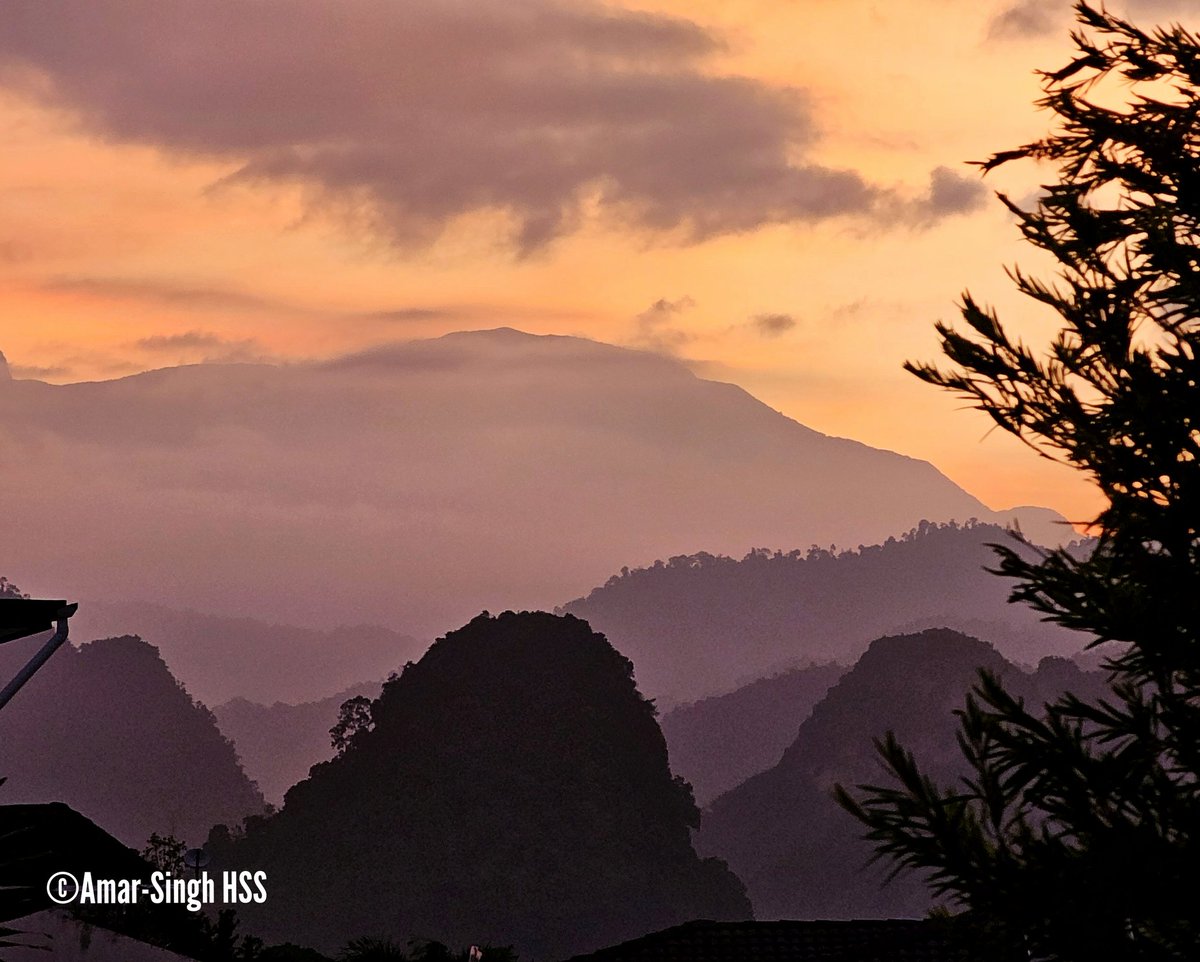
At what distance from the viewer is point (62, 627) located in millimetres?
11555

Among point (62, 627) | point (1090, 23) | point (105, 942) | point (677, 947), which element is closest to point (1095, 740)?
point (1090, 23)

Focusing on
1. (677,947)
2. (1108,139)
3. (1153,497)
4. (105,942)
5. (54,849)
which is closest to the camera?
(1153,497)

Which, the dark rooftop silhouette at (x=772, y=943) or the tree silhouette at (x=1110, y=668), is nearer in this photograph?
the tree silhouette at (x=1110, y=668)

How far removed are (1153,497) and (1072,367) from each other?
3.32 feet

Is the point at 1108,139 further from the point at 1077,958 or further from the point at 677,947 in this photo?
the point at 677,947

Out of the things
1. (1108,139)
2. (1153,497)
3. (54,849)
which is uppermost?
(1108,139)

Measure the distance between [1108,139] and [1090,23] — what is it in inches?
38.1

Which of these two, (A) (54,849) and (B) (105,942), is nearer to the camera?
(A) (54,849)

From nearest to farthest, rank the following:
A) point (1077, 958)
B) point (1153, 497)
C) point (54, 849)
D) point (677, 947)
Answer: point (1077, 958) < point (1153, 497) < point (54, 849) < point (677, 947)

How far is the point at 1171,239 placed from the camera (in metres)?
10.1

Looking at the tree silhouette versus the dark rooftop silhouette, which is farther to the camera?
the dark rooftop silhouette

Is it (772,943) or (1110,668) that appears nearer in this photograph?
(1110,668)

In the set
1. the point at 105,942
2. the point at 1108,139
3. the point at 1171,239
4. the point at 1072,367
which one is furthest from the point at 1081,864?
the point at 105,942

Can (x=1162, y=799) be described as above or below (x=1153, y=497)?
below
